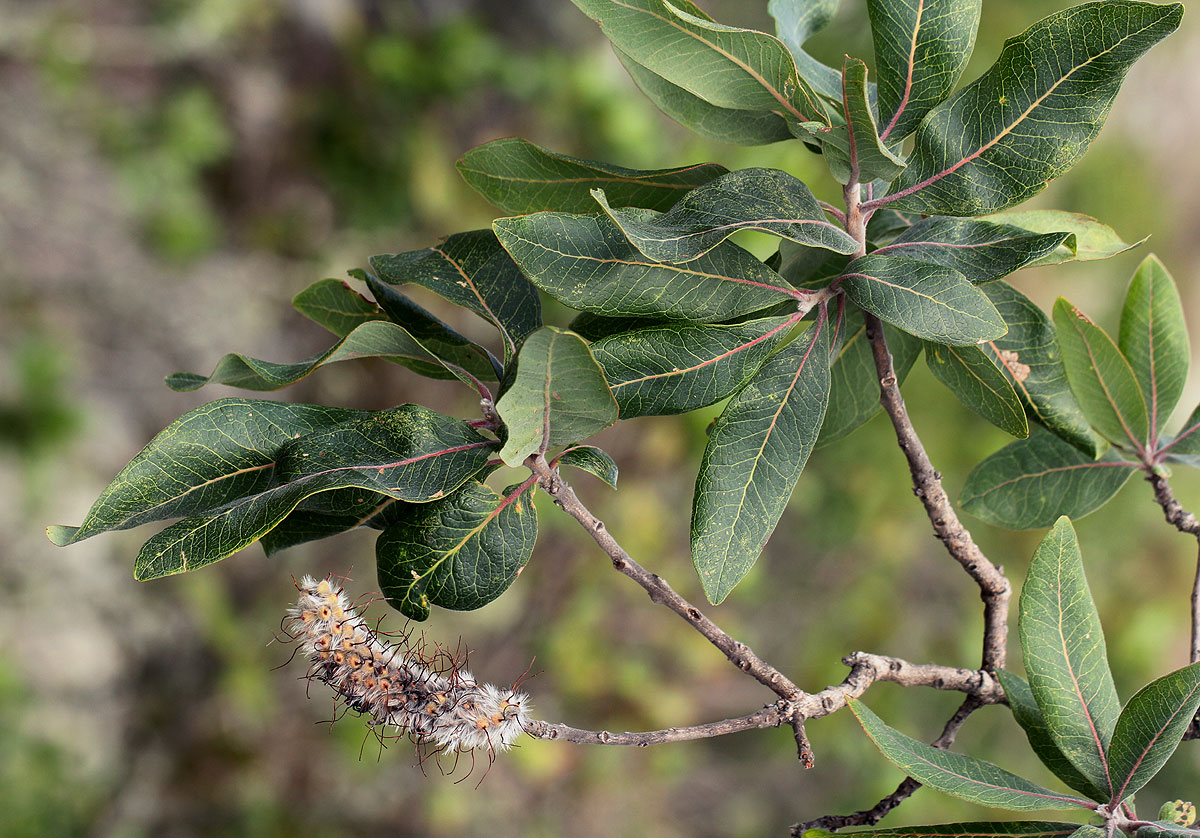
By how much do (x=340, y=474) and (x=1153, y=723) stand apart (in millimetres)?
407

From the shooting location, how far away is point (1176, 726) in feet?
1.34

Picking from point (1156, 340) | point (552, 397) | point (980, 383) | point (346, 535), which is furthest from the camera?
point (346, 535)

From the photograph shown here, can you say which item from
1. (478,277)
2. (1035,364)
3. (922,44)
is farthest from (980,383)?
(478,277)

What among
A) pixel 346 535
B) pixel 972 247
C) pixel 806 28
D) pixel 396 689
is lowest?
pixel 346 535

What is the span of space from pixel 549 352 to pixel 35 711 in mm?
1917

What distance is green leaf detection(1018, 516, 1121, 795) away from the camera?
0.43m

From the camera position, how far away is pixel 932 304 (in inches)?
16.4

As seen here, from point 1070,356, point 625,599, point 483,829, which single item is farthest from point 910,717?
point 1070,356

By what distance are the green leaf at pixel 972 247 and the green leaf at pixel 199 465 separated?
1.05 feet

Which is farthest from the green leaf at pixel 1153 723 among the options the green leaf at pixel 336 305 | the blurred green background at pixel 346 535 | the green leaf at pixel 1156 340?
the blurred green background at pixel 346 535

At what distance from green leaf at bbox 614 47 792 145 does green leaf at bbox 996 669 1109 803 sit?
0.34 meters

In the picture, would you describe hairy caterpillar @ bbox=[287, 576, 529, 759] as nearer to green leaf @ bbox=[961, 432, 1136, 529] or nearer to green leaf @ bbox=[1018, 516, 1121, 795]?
green leaf @ bbox=[1018, 516, 1121, 795]

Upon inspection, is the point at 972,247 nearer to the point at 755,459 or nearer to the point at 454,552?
the point at 755,459

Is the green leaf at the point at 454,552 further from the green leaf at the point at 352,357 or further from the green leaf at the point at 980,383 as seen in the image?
the green leaf at the point at 980,383
